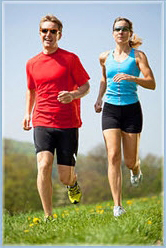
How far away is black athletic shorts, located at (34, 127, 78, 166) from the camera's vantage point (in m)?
4.82

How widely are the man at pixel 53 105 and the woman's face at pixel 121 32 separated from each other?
1.94 ft

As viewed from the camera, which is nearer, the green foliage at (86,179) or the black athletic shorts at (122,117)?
the black athletic shorts at (122,117)

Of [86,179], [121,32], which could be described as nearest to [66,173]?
[121,32]

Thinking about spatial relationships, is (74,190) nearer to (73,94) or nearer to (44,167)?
(44,167)

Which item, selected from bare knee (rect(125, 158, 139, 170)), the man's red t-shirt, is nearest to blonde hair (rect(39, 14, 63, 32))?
the man's red t-shirt

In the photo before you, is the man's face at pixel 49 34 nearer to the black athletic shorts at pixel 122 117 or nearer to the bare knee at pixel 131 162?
the black athletic shorts at pixel 122 117

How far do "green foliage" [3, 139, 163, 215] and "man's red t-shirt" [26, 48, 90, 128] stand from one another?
9.05 meters

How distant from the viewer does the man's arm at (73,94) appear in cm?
461

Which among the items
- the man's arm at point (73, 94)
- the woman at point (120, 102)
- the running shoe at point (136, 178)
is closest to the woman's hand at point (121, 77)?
the woman at point (120, 102)

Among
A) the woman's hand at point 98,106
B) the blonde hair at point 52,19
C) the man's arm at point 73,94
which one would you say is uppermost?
the blonde hair at point 52,19

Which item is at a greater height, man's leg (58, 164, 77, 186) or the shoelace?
man's leg (58, 164, 77, 186)

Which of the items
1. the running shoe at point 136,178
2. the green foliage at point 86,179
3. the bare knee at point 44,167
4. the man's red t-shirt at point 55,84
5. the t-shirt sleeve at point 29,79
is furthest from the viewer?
the green foliage at point 86,179

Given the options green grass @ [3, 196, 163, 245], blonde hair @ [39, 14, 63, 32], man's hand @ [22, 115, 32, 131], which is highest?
blonde hair @ [39, 14, 63, 32]

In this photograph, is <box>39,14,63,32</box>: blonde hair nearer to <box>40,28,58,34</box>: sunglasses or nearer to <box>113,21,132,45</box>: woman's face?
<box>40,28,58,34</box>: sunglasses
